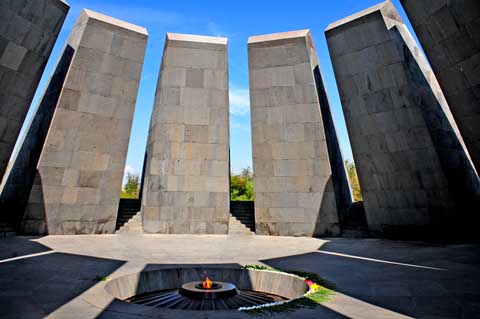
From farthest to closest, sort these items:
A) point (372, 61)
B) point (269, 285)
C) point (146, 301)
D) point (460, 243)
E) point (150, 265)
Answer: point (372, 61), point (460, 243), point (150, 265), point (269, 285), point (146, 301)

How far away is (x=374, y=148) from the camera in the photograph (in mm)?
12430

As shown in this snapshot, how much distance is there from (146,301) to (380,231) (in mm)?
10222

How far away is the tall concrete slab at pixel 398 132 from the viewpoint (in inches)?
433

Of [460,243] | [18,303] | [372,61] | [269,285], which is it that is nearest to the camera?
[18,303]

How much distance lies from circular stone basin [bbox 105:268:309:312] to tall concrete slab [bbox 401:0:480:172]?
537cm

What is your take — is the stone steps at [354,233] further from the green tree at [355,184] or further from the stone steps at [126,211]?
the green tree at [355,184]

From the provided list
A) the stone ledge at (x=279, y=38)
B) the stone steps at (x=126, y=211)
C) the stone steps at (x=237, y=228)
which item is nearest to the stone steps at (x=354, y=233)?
the stone steps at (x=237, y=228)

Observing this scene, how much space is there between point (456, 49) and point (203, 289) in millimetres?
7309

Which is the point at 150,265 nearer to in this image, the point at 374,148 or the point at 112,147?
the point at 112,147

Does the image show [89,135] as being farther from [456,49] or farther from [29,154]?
[456,49]

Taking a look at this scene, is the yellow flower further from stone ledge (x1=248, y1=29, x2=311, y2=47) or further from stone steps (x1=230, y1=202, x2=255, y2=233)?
stone ledge (x1=248, y1=29, x2=311, y2=47)

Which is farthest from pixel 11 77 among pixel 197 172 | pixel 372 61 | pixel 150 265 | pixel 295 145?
pixel 372 61

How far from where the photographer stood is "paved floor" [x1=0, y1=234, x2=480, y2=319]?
13.1 feet

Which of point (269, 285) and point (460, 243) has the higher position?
point (460, 243)
